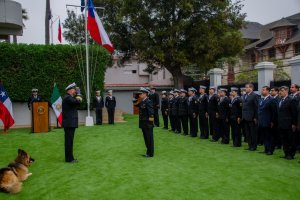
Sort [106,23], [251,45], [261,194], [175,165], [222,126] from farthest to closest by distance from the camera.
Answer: [251,45] < [106,23] < [222,126] < [175,165] < [261,194]

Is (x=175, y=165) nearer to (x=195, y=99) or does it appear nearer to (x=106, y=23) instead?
(x=195, y=99)

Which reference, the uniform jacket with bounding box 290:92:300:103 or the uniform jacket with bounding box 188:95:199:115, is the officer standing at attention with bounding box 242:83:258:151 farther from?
the uniform jacket with bounding box 188:95:199:115

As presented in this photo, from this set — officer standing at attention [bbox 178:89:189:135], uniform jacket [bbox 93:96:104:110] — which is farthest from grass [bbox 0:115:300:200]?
uniform jacket [bbox 93:96:104:110]

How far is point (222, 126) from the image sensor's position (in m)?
12.3

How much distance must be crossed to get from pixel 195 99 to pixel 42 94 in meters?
8.61

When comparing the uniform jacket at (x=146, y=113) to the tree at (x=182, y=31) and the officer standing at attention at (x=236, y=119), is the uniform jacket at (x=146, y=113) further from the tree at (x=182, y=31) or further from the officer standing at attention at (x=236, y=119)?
the tree at (x=182, y=31)

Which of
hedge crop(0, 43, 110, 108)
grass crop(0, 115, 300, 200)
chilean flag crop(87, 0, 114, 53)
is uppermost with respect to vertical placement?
chilean flag crop(87, 0, 114, 53)

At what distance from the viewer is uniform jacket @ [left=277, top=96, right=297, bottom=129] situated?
9.18m

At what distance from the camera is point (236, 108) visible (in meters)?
11.4

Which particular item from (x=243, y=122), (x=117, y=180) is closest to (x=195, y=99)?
(x=243, y=122)

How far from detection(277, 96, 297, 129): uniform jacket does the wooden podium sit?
944cm

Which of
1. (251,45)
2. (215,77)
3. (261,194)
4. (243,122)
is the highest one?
(251,45)

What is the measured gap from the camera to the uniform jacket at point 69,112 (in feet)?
29.1

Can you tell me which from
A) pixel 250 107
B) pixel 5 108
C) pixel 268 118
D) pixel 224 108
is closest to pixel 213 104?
pixel 224 108
